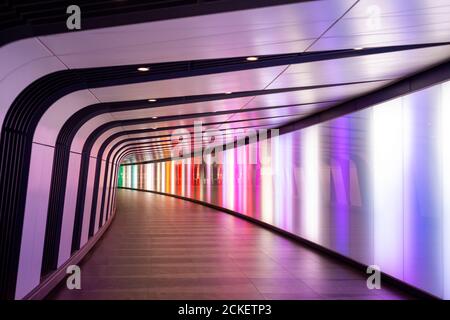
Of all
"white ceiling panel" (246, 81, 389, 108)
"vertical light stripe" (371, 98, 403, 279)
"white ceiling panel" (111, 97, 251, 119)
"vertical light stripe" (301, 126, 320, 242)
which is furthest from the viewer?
"vertical light stripe" (301, 126, 320, 242)

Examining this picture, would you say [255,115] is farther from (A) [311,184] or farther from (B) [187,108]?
(B) [187,108]

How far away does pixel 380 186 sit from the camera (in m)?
7.99

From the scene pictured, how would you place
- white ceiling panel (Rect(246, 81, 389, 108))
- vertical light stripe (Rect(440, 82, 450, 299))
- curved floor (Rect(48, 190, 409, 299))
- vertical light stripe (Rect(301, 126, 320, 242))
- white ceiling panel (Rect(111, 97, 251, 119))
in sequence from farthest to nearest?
vertical light stripe (Rect(301, 126, 320, 242)) < white ceiling panel (Rect(111, 97, 251, 119)) < white ceiling panel (Rect(246, 81, 389, 108)) < curved floor (Rect(48, 190, 409, 299)) < vertical light stripe (Rect(440, 82, 450, 299))

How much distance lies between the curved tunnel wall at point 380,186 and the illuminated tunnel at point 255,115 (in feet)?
0.11

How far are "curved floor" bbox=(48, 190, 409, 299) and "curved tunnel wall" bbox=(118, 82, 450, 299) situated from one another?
1.76 feet

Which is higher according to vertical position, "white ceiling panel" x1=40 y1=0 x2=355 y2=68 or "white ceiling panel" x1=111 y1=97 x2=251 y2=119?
"white ceiling panel" x1=111 y1=97 x2=251 y2=119

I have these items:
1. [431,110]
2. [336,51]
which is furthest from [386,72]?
[336,51]

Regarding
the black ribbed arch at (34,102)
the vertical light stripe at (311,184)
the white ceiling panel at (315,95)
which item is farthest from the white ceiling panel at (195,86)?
the vertical light stripe at (311,184)

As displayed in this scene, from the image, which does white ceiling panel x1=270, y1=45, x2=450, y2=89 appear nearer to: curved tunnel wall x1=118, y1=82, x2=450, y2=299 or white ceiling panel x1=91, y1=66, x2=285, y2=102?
white ceiling panel x1=91, y1=66, x2=285, y2=102

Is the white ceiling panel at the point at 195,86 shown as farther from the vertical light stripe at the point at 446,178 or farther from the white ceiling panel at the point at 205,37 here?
the vertical light stripe at the point at 446,178

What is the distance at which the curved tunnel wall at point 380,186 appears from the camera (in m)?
6.34

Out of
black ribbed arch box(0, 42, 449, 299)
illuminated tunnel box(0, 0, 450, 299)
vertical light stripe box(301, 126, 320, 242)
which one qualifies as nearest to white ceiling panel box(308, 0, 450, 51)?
illuminated tunnel box(0, 0, 450, 299)

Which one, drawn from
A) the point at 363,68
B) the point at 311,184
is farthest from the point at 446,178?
the point at 311,184

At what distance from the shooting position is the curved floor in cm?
687
